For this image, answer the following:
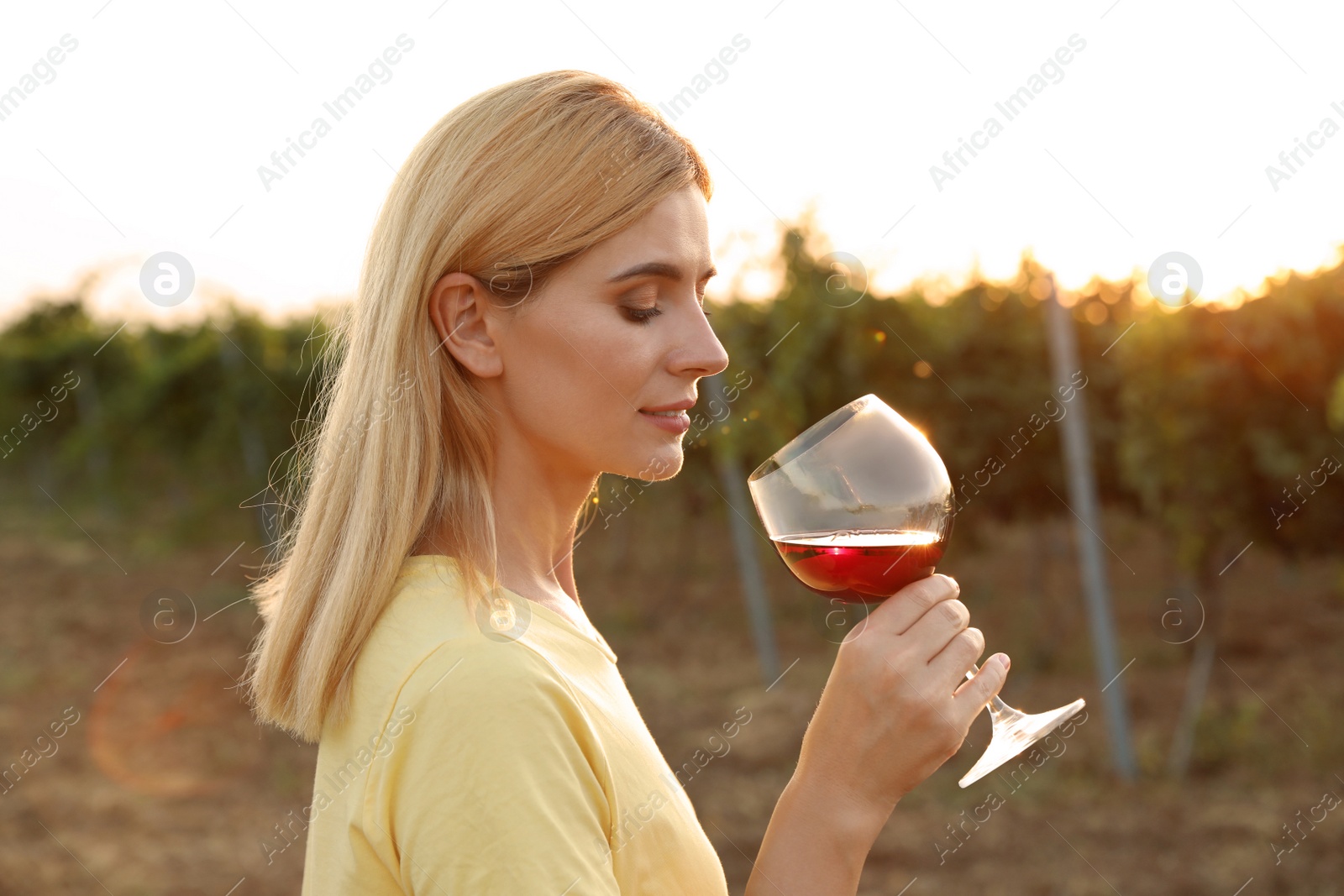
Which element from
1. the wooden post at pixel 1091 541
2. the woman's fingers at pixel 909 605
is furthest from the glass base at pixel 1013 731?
the wooden post at pixel 1091 541

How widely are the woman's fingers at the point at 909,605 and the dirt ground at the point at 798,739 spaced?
15.3 ft

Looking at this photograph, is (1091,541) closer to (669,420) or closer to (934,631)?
(934,631)

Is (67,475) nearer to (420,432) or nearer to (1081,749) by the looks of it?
(1081,749)

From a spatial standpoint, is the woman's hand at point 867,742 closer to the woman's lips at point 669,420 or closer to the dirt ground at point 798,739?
the woman's lips at point 669,420

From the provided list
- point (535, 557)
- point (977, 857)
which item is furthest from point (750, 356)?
point (535, 557)

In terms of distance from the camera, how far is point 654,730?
26.3ft

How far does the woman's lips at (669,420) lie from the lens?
1.37m

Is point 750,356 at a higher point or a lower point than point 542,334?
lower

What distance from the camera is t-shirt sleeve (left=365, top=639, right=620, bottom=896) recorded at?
0.99m

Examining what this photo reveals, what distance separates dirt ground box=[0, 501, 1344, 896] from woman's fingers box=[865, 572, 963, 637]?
4.68 meters

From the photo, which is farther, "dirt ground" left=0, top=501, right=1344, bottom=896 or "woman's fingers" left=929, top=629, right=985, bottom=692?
"dirt ground" left=0, top=501, right=1344, bottom=896

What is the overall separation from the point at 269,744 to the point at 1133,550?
10.3 meters

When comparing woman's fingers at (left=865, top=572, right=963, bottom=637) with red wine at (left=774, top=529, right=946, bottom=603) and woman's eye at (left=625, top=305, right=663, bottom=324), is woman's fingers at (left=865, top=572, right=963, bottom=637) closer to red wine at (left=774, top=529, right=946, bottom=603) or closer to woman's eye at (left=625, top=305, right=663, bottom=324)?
red wine at (left=774, top=529, right=946, bottom=603)

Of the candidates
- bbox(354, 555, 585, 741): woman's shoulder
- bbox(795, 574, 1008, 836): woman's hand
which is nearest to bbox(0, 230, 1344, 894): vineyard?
bbox(354, 555, 585, 741): woman's shoulder
